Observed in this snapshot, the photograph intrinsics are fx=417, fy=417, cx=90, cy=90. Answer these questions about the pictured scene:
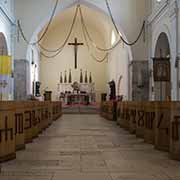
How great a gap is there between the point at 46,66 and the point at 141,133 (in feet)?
82.4

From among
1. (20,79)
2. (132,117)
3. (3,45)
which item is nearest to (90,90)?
(20,79)

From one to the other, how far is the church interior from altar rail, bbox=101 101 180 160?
19 millimetres

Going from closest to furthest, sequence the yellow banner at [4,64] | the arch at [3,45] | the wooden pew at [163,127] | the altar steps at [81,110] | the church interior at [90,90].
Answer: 1. the church interior at [90,90]
2. the wooden pew at [163,127]
3. the yellow banner at [4,64]
4. the arch at [3,45]
5. the altar steps at [81,110]

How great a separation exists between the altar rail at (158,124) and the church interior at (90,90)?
0.06 feet

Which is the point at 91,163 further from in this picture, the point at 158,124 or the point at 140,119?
the point at 140,119

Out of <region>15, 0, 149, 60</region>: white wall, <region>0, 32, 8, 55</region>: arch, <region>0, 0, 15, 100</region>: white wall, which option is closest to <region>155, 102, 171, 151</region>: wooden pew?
<region>0, 0, 15, 100</region>: white wall

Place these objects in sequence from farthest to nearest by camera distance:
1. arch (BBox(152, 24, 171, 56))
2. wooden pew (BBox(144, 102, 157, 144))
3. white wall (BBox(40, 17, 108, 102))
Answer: white wall (BBox(40, 17, 108, 102)), arch (BBox(152, 24, 171, 56)), wooden pew (BBox(144, 102, 157, 144))

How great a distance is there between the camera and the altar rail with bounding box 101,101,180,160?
20.1ft

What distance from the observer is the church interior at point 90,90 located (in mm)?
5844

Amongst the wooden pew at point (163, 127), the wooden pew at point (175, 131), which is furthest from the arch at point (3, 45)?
the wooden pew at point (175, 131)

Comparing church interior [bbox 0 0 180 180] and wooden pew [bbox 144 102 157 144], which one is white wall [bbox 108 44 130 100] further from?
wooden pew [bbox 144 102 157 144]

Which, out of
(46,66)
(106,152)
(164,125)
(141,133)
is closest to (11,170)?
(106,152)

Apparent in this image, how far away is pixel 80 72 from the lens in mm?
33781

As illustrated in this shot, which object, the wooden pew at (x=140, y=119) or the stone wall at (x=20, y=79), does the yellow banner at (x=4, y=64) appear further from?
the stone wall at (x=20, y=79)
